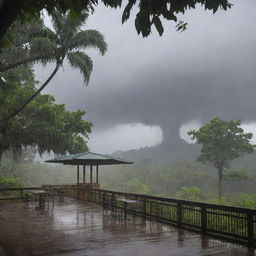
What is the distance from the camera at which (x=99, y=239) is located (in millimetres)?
7949

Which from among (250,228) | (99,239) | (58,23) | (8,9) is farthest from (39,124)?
(8,9)

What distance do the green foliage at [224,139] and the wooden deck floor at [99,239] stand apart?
124 ft

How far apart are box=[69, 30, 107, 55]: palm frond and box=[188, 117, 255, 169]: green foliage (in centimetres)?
3081

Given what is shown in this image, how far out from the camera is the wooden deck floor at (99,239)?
6684mm

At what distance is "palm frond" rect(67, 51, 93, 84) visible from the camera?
63.7 feet

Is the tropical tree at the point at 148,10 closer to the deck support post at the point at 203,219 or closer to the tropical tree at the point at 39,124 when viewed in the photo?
the deck support post at the point at 203,219

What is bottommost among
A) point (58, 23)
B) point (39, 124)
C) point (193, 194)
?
point (193, 194)

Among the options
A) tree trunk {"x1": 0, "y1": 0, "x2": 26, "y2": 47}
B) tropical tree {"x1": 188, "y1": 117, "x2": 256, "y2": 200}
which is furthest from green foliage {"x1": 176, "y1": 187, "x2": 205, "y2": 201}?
tree trunk {"x1": 0, "y1": 0, "x2": 26, "y2": 47}

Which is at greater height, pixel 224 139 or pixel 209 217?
pixel 224 139

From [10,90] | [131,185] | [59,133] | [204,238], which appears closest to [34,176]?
[131,185]

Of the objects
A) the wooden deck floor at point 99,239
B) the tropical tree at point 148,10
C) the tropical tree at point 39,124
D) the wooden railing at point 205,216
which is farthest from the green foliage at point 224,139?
the tropical tree at point 148,10

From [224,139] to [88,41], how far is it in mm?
32957

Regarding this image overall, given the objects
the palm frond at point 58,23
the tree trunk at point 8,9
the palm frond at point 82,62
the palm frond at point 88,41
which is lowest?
the tree trunk at point 8,9

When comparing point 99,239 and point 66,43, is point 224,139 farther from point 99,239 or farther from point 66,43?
point 99,239
